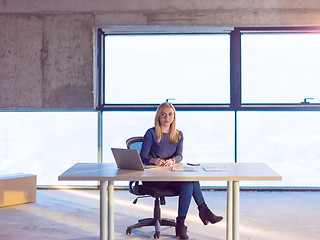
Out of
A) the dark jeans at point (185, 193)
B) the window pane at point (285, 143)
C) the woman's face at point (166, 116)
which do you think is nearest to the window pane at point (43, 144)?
the window pane at point (285, 143)

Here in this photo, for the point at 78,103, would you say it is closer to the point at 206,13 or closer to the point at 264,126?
the point at 206,13

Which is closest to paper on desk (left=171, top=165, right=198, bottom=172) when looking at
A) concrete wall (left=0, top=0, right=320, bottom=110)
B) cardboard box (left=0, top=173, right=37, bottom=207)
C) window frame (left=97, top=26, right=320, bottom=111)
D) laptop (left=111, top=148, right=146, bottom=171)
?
laptop (left=111, top=148, right=146, bottom=171)

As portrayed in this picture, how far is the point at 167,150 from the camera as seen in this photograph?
450cm

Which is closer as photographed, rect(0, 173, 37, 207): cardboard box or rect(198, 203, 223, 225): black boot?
rect(198, 203, 223, 225): black boot

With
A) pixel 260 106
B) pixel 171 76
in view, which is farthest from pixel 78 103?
pixel 260 106

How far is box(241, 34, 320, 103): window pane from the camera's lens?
22.5 feet

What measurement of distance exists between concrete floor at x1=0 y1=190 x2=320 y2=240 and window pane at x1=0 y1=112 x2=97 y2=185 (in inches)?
22.1

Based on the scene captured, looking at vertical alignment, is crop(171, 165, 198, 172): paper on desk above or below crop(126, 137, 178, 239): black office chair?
above

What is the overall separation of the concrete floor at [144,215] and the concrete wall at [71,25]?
60.8 inches

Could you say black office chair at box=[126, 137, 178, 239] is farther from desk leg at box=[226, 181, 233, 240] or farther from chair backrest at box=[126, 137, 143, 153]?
desk leg at box=[226, 181, 233, 240]

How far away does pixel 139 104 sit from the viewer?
696 centimetres

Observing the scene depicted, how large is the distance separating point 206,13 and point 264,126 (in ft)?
6.52

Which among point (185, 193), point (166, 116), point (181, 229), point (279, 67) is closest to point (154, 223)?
point (181, 229)

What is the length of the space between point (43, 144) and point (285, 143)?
12.8 feet
